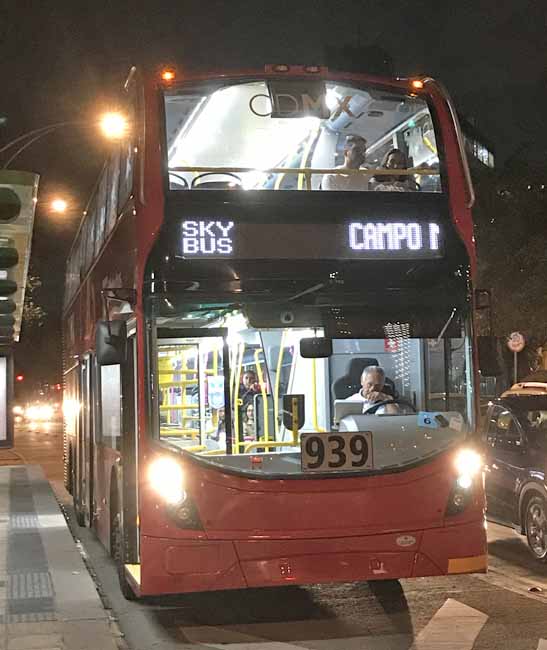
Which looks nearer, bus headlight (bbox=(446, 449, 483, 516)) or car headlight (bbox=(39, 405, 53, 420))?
bus headlight (bbox=(446, 449, 483, 516))

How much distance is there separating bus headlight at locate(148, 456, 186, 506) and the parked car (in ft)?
15.4

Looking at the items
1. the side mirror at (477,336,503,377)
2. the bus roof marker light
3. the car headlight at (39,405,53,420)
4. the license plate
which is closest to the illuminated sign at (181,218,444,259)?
the side mirror at (477,336,503,377)

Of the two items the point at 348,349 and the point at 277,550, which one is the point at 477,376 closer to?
the point at 348,349

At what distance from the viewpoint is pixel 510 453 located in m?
11.4

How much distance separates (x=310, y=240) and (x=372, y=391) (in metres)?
1.23

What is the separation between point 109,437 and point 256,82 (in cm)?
387

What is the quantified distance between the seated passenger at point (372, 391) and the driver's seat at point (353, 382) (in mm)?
27

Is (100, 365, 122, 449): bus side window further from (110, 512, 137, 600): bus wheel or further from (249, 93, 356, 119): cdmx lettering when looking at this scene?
(249, 93, 356, 119): cdmx lettering

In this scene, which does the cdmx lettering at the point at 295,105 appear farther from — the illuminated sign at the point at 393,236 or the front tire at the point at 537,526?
the front tire at the point at 537,526

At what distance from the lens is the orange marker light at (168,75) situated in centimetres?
770

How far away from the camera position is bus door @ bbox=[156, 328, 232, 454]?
7395 mm

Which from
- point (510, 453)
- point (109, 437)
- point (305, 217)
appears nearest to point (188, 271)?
point (305, 217)

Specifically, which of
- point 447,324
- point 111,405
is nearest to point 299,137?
point 447,324

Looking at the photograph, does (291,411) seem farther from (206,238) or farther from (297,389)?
(206,238)
